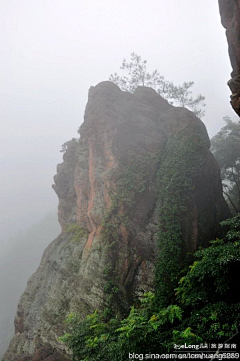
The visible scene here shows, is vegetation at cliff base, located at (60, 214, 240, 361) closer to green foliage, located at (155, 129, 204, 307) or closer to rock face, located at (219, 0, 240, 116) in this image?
green foliage, located at (155, 129, 204, 307)

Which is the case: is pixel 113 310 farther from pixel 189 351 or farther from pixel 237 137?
pixel 237 137

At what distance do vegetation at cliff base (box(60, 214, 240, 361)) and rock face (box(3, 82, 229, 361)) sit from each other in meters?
3.01

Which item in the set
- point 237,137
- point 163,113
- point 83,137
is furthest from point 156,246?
point 237,137

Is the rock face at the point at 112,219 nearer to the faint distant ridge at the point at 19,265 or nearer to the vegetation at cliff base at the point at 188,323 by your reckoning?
the vegetation at cliff base at the point at 188,323

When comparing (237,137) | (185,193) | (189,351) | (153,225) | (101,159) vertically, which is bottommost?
(189,351)

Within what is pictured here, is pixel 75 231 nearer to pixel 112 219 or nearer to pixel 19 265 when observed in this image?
pixel 112 219

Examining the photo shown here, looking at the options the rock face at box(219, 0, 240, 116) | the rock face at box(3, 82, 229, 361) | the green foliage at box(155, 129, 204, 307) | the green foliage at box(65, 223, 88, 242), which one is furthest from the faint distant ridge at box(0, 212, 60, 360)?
the rock face at box(219, 0, 240, 116)

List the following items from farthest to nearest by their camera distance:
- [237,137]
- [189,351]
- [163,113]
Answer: [237,137] < [163,113] < [189,351]

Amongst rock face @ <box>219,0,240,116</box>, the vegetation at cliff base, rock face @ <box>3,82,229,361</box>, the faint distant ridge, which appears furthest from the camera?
the faint distant ridge

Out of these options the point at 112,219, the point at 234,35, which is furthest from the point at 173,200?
the point at 234,35

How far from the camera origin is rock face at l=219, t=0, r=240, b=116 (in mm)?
8197

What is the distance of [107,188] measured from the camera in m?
13.5

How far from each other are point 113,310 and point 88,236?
5.23 m

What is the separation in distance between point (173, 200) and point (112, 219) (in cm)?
385
